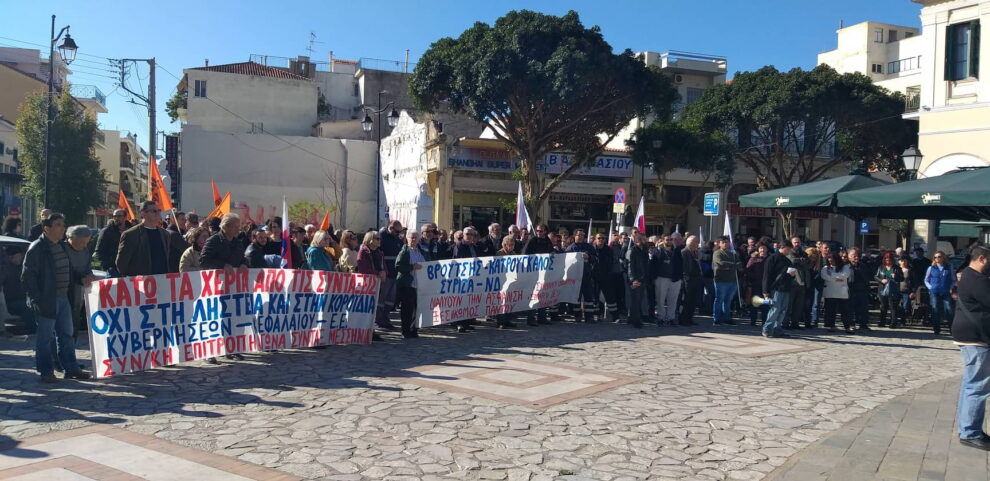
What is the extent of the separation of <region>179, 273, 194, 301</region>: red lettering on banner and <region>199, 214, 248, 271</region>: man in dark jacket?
0.49 m

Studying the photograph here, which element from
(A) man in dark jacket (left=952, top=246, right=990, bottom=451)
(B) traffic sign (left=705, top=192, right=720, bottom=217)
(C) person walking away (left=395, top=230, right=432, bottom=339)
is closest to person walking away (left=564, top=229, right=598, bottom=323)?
(C) person walking away (left=395, top=230, right=432, bottom=339)

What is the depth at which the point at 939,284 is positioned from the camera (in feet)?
48.8

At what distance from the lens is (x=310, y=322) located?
33.5ft

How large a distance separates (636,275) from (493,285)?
290cm

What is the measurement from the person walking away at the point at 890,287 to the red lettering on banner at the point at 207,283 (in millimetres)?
13644

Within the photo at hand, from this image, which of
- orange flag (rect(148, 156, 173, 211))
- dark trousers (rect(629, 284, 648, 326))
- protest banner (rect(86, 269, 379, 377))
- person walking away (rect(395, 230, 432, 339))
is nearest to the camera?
protest banner (rect(86, 269, 379, 377))

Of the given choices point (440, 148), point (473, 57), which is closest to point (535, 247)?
point (473, 57)

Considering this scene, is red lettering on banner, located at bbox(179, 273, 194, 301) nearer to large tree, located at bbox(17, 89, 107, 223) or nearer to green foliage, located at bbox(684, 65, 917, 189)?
green foliage, located at bbox(684, 65, 917, 189)

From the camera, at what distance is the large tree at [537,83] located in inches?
1000

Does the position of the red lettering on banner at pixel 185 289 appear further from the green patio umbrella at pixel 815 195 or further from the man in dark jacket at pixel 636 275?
the green patio umbrella at pixel 815 195

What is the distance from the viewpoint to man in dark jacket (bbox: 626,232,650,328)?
562 inches

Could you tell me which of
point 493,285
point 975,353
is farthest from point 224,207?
point 975,353

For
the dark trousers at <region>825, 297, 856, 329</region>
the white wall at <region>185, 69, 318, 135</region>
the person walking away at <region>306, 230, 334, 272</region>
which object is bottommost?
the dark trousers at <region>825, 297, 856, 329</region>

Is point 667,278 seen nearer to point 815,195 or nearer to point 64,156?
point 815,195
